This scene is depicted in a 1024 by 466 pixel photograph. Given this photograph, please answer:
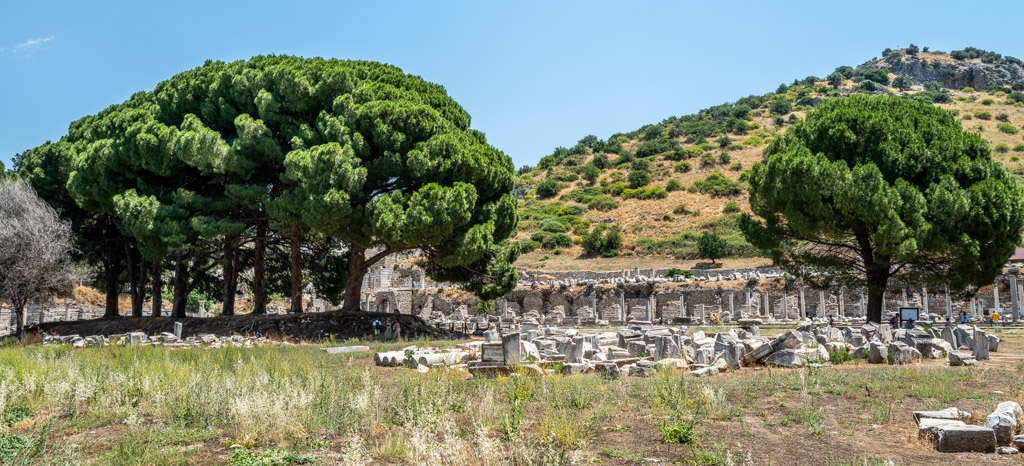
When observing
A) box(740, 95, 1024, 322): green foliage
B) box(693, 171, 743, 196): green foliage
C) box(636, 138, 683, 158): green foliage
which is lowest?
box(740, 95, 1024, 322): green foliage

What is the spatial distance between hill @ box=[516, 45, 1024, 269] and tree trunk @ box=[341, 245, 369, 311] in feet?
106

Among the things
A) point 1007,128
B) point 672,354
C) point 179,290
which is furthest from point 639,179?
point 672,354

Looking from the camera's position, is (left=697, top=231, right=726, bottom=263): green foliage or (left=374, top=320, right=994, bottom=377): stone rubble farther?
(left=697, top=231, right=726, bottom=263): green foliage

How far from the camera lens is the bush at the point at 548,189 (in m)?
81.1

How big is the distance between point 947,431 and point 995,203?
58.3 ft

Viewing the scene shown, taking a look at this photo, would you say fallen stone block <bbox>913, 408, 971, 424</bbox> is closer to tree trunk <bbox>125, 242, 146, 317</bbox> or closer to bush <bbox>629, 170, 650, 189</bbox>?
tree trunk <bbox>125, 242, 146, 317</bbox>

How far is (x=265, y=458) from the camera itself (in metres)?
5.73

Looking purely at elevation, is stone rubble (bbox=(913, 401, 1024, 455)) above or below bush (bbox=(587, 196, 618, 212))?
below

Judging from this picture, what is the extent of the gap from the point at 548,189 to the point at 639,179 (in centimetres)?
1125

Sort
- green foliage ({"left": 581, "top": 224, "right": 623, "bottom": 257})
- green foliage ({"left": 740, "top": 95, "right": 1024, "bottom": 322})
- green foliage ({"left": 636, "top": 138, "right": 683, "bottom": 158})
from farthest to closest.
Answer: green foliage ({"left": 636, "top": 138, "right": 683, "bottom": 158}) < green foliage ({"left": 581, "top": 224, "right": 623, "bottom": 257}) < green foliage ({"left": 740, "top": 95, "right": 1024, "bottom": 322})

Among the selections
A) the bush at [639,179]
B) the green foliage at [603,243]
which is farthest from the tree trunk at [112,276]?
the bush at [639,179]

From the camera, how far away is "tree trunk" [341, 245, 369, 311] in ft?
80.4

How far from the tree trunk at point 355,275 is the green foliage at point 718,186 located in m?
50.5

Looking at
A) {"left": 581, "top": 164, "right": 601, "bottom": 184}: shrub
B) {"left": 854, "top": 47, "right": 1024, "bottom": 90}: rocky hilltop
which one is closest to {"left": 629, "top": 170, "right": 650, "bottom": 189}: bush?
{"left": 581, "top": 164, "right": 601, "bottom": 184}: shrub
